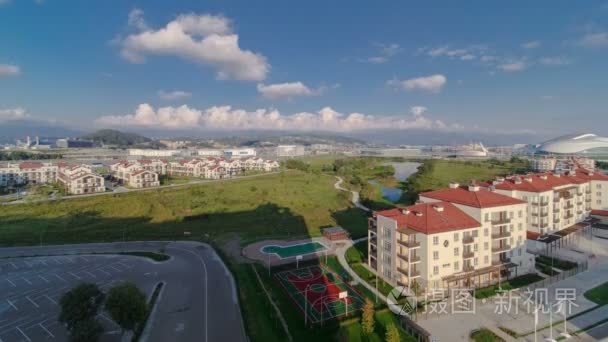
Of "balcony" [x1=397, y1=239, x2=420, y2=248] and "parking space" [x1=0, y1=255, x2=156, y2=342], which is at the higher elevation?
"balcony" [x1=397, y1=239, x2=420, y2=248]

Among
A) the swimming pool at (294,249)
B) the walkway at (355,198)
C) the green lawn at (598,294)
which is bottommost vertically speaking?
the green lawn at (598,294)

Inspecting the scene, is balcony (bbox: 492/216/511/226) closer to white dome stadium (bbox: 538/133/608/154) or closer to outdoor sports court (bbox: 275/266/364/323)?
outdoor sports court (bbox: 275/266/364/323)

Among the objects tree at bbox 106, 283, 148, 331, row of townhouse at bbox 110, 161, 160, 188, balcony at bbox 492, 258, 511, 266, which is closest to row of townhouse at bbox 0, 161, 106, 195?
row of townhouse at bbox 110, 161, 160, 188

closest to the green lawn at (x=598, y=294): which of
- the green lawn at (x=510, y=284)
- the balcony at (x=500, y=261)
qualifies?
the green lawn at (x=510, y=284)

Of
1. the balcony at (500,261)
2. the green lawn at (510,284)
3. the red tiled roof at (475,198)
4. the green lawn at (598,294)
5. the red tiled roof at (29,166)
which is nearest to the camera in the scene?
the green lawn at (598,294)

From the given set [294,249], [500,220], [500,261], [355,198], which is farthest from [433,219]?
[355,198]

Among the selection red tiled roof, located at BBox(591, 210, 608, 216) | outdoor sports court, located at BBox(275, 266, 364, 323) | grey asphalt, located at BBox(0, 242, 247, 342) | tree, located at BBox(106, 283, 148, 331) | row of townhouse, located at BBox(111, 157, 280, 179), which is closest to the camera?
tree, located at BBox(106, 283, 148, 331)

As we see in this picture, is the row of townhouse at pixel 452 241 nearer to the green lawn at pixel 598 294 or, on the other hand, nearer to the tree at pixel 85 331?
the green lawn at pixel 598 294
